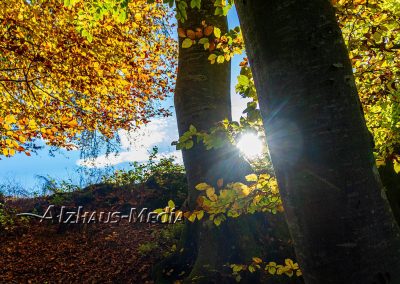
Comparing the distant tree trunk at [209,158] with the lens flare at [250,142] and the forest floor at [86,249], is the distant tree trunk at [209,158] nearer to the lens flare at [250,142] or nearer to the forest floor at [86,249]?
the forest floor at [86,249]

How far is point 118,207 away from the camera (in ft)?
35.9

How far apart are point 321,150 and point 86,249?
868 centimetres

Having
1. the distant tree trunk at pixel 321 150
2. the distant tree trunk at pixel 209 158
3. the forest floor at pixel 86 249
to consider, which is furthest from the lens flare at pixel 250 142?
the forest floor at pixel 86 249

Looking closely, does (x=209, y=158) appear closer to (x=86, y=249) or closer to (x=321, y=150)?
(x=321, y=150)

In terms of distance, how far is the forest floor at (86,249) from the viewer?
6910mm

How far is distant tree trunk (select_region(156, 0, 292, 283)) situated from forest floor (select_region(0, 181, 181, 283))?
71.5 inches

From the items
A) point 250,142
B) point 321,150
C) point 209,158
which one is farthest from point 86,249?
point 321,150

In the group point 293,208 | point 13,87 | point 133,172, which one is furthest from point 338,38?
point 133,172

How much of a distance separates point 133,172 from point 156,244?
6.47 meters

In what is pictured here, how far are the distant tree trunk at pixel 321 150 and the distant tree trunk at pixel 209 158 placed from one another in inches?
129

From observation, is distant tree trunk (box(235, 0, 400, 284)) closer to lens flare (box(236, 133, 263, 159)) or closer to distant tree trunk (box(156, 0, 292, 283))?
lens flare (box(236, 133, 263, 159))

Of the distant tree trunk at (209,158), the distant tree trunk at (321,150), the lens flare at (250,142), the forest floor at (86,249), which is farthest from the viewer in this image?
the forest floor at (86,249)

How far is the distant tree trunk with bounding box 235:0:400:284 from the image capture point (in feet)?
3.51

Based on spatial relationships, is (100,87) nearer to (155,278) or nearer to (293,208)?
(155,278)
